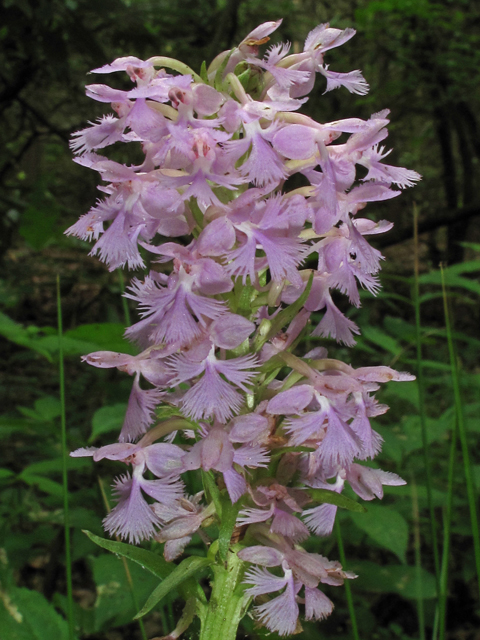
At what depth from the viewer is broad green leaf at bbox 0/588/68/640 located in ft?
4.87

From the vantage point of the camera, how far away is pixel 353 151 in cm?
111

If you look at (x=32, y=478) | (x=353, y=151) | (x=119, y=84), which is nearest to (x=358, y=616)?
(x=32, y=478)

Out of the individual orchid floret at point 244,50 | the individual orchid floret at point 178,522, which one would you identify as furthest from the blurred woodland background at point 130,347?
the individual orchid floret at point 244,50

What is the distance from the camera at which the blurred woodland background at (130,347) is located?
80.1 inches

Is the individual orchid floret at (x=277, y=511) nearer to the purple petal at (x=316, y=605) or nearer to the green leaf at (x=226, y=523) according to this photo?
the green leaf at (x=226, y=523)

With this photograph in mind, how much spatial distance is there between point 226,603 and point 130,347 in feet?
4.16

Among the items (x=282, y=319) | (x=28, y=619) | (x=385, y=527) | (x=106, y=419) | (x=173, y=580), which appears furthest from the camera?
(x=106, y=419)

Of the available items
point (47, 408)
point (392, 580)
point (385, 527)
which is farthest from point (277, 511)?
point (47, 408)

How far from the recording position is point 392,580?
221 centimetres

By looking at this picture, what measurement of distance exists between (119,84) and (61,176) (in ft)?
9.12

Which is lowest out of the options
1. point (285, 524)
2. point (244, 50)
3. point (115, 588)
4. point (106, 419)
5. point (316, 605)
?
point (115, 588)

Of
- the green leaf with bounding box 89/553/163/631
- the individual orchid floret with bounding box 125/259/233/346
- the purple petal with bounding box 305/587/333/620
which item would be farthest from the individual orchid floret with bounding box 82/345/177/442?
the green leaf with bounding box 89/553/163/631

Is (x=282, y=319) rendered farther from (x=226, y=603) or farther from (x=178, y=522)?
(x=226, y=603)

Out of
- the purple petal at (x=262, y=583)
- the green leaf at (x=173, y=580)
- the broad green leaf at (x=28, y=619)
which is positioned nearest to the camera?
the green leaf at (x=173, y=580)
